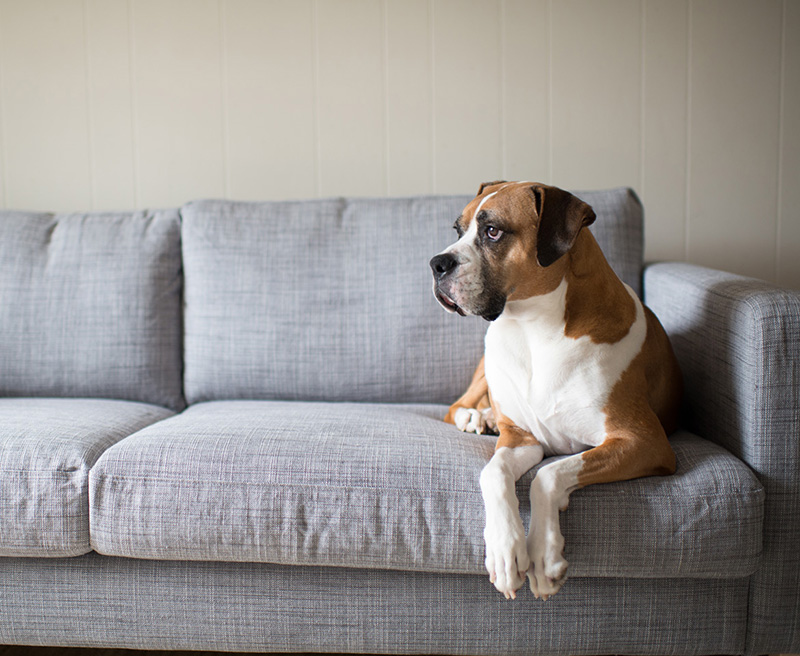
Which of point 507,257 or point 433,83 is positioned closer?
point 507,257

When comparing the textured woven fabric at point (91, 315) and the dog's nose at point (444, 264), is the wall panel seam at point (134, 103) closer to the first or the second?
the textured woven fabric at point (91, 315)

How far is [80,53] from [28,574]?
1790 millimetres

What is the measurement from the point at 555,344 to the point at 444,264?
27cm

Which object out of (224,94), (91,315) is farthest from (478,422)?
(224,94)

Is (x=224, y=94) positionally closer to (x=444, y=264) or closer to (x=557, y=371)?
(x=444, y=264)

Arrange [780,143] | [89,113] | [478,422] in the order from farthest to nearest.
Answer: [89,113] < [780,143] < [478,422]

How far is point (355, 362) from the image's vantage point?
1819mm

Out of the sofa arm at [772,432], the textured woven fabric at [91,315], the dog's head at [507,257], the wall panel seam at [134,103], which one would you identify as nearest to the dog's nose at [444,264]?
the dog's head at [507,257]

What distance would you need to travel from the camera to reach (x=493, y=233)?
1282 millimetres

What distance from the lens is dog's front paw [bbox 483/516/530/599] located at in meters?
1.09

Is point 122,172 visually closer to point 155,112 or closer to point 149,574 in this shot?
point 155,112

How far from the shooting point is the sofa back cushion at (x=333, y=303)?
181 cm

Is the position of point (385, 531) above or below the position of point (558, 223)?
below

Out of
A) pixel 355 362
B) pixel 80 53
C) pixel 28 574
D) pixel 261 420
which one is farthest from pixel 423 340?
pixel 80 53
